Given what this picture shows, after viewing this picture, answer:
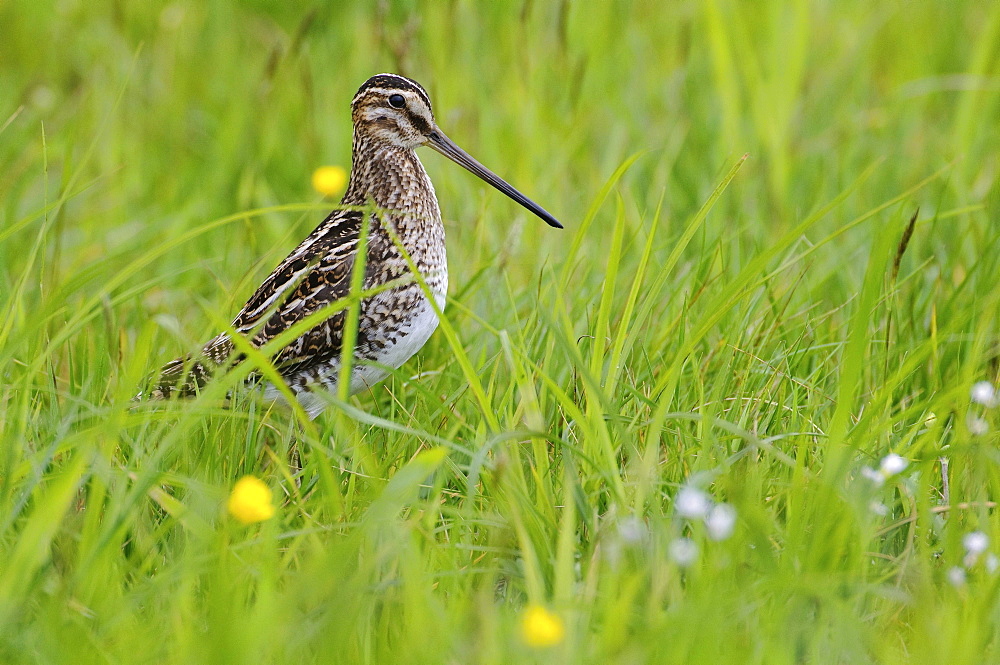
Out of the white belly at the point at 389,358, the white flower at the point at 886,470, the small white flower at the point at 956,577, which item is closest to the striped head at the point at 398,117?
the white belly at the point at 389,358

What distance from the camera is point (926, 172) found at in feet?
18.6

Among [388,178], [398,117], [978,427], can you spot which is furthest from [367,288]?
[978,427]

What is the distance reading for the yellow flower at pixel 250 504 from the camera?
2.63 meters

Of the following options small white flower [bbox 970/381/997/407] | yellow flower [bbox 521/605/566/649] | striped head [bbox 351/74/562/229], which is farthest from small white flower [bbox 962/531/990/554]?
striped head [bbox 351/74/562/229]

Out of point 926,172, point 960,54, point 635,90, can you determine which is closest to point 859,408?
point 926,172

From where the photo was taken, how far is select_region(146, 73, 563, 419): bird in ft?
12.8

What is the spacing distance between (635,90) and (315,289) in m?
2.89

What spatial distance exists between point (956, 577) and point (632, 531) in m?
0.70

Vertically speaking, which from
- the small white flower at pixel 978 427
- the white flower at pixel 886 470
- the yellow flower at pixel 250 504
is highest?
the yellow flower at pixel 250 504

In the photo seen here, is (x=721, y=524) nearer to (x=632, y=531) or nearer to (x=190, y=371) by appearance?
(x=632, y=531)

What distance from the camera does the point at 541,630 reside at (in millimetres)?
2217

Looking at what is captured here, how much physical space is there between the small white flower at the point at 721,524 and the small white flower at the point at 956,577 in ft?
1.54

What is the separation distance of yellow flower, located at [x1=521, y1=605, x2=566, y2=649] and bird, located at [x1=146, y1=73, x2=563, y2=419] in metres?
1.59

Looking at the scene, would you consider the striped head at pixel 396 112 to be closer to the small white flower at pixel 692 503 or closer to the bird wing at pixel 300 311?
the bird wing at pixel 300 311
